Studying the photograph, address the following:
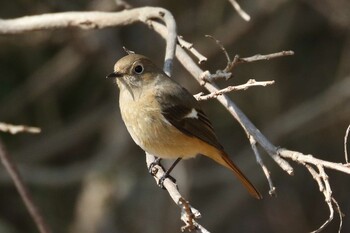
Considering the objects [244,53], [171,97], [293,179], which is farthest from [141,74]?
[293,179]

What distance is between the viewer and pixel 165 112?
4402 millimetres

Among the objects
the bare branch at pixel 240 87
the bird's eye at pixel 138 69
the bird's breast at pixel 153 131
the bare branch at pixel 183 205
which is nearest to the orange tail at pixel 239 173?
the bird's breast at pixel 153 131

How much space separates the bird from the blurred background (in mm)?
2521

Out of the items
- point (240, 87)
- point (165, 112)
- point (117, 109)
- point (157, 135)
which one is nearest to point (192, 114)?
point (165, 112)

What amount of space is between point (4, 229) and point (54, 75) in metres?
1.42

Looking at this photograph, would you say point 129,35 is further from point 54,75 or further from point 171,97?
point 171,97

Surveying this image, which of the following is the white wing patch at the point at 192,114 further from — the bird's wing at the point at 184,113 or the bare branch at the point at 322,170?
the bare branch at the point at 322,170

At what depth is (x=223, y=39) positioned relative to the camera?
7.21 metres

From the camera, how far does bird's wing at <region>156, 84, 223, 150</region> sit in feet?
14.5

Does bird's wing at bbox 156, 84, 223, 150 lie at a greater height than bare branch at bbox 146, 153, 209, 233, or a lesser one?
lesser

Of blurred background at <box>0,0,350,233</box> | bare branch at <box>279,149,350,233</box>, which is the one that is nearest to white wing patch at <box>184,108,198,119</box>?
bare branch at <box>279,149,350,233</box>

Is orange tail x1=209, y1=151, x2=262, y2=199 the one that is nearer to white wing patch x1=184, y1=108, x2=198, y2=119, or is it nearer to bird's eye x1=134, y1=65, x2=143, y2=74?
white wing patch x1=184, y1=108, x2=198, y2=119

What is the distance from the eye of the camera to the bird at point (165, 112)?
14.3ft

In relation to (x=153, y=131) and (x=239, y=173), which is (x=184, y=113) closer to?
(x=153, y=131)
